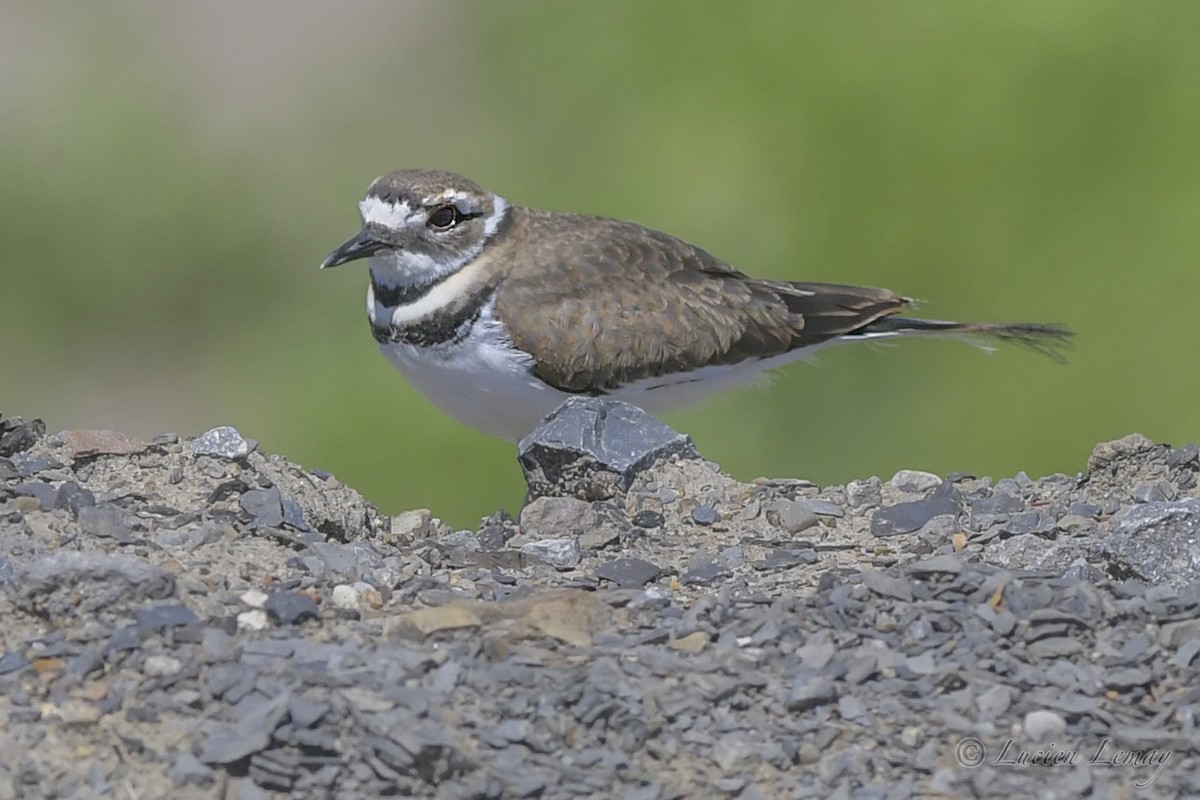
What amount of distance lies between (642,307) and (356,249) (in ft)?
2.81

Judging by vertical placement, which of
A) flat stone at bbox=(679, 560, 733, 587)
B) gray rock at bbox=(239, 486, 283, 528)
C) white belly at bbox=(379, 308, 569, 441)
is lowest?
flat stone at bbox=(679, 560, 733, 587)

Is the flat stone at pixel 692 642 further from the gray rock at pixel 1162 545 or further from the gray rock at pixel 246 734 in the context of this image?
the gray rock at pixel 1162 545

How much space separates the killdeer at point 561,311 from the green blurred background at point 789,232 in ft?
1.93

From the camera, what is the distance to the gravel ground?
2826mm

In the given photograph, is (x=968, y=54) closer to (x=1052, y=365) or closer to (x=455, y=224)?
(x=1052, y=365)

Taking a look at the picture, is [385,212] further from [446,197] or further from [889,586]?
[889,586]

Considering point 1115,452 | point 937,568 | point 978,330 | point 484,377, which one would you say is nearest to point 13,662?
point 937,568

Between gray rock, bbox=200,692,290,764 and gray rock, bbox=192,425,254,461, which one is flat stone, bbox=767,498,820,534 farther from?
gray rock, bbox=200,692,290,764

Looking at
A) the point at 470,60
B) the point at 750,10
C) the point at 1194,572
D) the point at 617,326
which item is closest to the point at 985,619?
the point at 1194,572

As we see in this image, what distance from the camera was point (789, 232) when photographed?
23.7 feet

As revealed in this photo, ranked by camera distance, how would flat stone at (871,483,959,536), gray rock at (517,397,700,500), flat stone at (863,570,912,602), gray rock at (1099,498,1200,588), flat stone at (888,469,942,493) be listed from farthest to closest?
1. flat stone at (888,469,942,493)
2. gray rock at (517,397,700,500)
3. flat stone at (871,483,959,536)
4. gray rock at (1099,498,1200,588)
5. flat stone at (863,570,912,602)

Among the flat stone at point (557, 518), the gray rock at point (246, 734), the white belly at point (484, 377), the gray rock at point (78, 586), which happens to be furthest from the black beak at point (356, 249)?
the gray rock at point (246, 734)

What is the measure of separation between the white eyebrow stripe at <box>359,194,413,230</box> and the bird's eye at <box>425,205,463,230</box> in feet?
0.27

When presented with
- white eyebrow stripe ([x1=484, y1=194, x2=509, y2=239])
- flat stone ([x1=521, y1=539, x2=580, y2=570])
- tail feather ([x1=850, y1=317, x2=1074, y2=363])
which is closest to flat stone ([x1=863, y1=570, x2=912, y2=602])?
flat stone ([x1=521, y1=539, x2=580, y2=570])
